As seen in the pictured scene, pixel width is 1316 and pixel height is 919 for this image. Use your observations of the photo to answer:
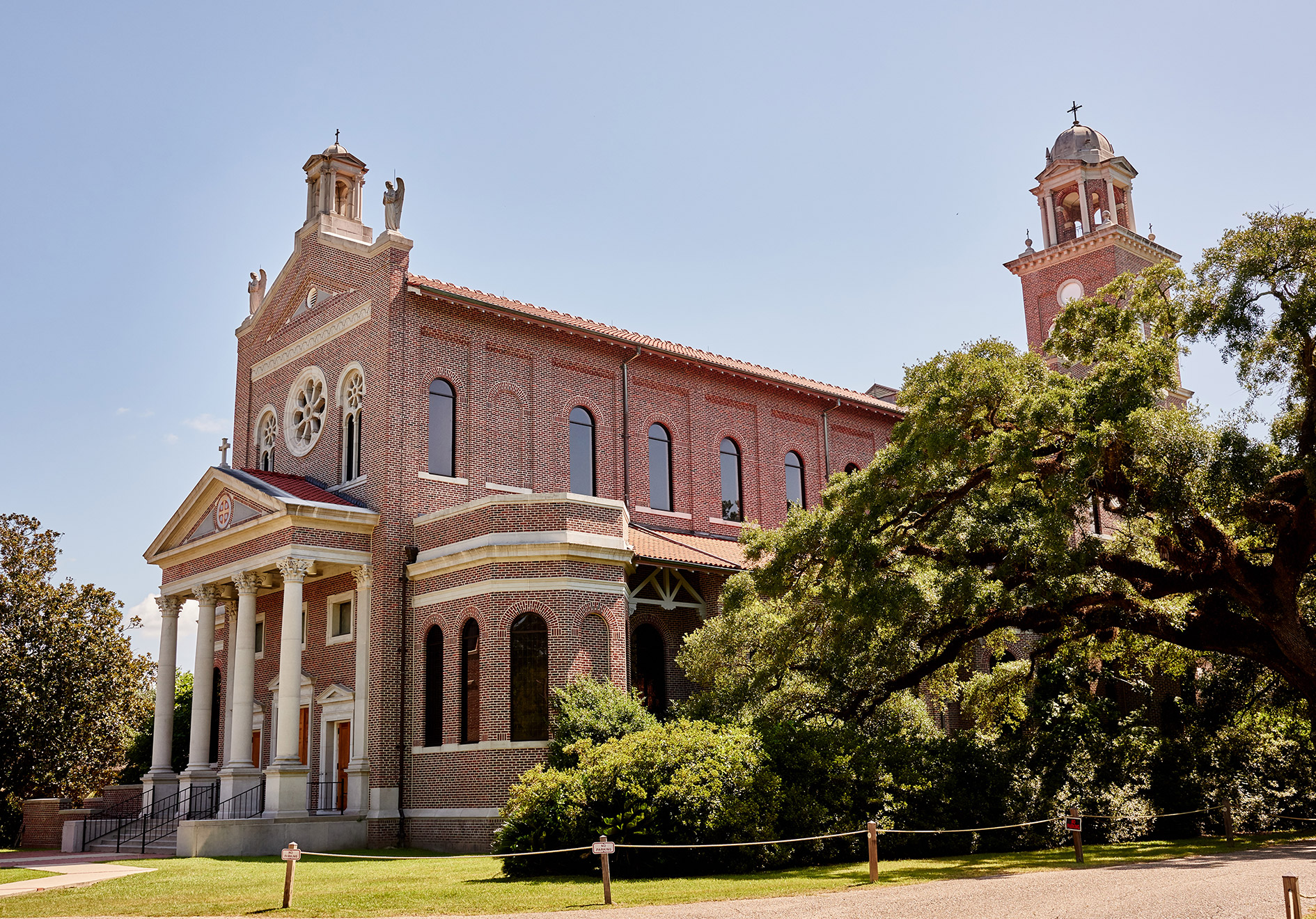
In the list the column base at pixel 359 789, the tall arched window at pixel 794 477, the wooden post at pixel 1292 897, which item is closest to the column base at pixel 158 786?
the column base at pixel 359 789

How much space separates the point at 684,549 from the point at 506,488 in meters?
4.60

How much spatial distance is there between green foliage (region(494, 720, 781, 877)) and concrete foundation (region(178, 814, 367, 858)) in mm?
6927

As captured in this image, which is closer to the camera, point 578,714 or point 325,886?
point 325,886

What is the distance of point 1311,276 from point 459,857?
17.4 meters

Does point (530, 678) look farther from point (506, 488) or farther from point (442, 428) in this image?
point (442, 428)

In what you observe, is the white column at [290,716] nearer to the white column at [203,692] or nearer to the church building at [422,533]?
the church building at [422,533]

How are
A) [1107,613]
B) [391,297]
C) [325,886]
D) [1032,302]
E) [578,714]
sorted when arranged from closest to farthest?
[325,886]
[1107,613]
[578,714]
[391,297]
[1032,302]

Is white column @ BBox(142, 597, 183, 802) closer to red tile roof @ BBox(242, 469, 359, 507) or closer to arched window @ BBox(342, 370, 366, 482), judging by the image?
red tile roof @ BBox(242, 469, 359, 507)

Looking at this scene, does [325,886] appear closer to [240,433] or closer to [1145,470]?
[1145,470]

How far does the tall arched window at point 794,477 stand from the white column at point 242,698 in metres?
16.0

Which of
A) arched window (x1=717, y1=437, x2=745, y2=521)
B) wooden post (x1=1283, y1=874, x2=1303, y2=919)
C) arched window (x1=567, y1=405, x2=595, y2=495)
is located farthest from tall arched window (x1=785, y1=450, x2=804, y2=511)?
wooden post (x1=1283, y1=874, x2=1303, y2=919)

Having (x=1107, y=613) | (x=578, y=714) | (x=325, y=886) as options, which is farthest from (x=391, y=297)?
(x=1107, y=613)

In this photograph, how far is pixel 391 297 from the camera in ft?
92.8

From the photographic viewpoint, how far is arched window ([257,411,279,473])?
3309cm
